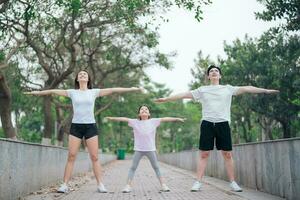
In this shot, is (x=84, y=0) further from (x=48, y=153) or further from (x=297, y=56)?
(x=297, y=56)

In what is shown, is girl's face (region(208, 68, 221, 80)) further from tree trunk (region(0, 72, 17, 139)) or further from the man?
tree trunk (region(0, 72, 17, 139))

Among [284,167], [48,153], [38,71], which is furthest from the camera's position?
[38,71]

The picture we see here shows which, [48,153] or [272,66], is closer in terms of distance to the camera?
[48,153]

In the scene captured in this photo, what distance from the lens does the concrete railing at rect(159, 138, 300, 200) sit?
23.2ft

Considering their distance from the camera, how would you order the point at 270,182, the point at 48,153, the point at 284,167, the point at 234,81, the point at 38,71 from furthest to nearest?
the point at 234,81 → the point at 38,71 → the point at 48,153 → the point at 270,182 → the point at 284,167

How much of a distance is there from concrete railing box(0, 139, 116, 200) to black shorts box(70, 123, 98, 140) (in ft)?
2.54

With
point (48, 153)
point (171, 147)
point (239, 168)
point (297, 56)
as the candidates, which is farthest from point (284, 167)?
point (171, 147)

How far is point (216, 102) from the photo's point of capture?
314 inches

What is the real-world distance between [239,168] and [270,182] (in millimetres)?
2216

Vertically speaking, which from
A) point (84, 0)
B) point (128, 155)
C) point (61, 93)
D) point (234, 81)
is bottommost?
point (128, 155)

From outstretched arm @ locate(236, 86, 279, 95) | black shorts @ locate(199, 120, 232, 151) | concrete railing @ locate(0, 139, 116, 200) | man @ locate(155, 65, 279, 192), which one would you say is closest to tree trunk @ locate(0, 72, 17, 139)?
concrete railing @ locate(0, 139, 116, 200)

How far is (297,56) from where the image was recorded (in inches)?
889

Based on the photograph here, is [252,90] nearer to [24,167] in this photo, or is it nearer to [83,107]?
[83,107]

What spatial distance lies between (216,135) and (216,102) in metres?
0.55
